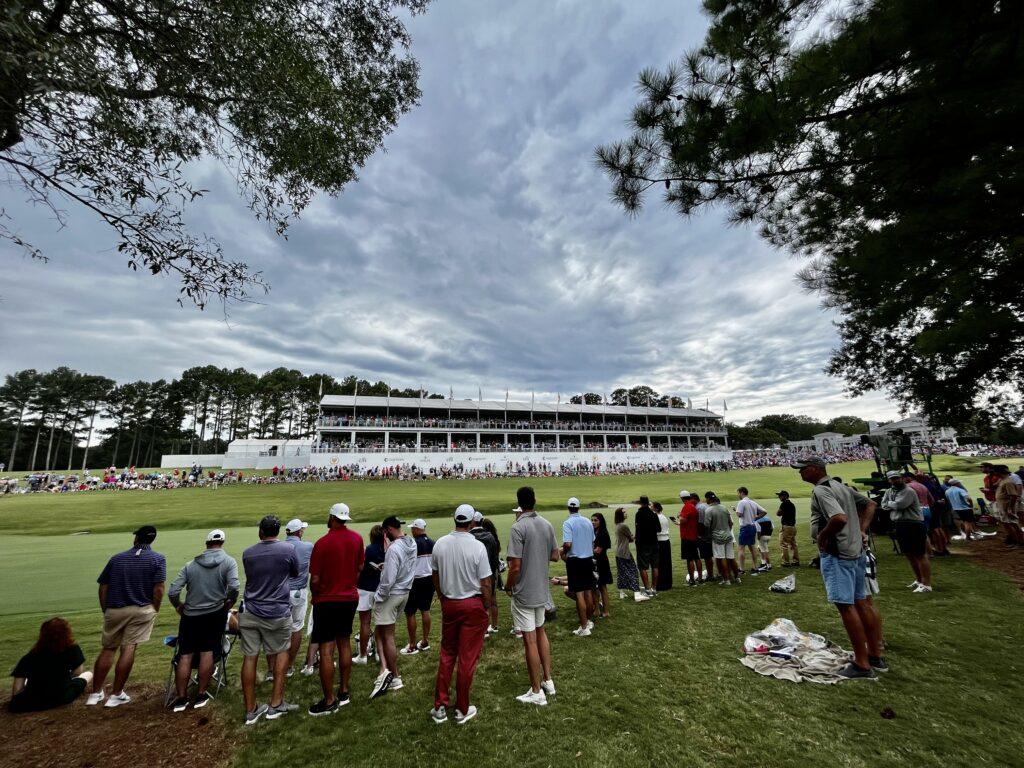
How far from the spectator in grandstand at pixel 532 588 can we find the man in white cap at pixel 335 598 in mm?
1647

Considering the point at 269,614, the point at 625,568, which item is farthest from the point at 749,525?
the point at 269,614

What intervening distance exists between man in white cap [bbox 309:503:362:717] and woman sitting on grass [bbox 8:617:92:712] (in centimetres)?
246

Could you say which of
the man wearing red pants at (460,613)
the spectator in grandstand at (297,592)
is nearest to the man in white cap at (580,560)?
the man wearing red pants at (460,613)

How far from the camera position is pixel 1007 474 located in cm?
952

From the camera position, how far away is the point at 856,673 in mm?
3961

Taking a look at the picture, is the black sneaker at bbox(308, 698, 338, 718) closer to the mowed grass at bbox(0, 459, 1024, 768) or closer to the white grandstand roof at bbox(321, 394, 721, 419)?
the mowed grass at bbox(0, 459, 1024, 768)

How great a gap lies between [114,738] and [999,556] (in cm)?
1441

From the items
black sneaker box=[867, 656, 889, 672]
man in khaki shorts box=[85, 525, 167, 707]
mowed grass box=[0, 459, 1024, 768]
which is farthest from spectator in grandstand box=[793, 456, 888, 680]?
man in khaki shorts box=[85, 525, 167, 707]

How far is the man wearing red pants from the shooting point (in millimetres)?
3621

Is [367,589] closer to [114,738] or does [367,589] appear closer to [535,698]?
[114,738]

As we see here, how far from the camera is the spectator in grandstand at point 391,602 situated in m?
4.30

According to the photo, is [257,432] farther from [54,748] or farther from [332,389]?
[54,748]

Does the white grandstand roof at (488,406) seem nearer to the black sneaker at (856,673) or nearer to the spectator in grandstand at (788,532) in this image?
the spectator in grandstand at (788,532)

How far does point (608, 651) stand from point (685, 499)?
13.2 ft
